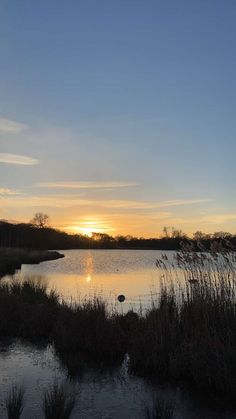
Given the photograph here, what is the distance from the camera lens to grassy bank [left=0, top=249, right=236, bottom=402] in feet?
27.4

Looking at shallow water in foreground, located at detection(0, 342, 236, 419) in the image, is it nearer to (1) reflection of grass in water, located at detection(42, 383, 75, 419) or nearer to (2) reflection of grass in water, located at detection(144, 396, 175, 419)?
(1) reflection of grass in water, located at detection(42, 383, 75, 419)

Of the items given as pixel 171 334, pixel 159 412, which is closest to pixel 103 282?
pixel 171 334

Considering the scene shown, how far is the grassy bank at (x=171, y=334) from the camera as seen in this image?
834 cm

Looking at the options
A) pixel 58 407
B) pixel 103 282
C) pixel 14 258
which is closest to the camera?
pixel 58 407

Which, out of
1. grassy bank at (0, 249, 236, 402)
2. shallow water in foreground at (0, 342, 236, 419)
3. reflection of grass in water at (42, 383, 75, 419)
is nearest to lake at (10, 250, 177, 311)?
grassy bank at (0, 249, 236, 402)

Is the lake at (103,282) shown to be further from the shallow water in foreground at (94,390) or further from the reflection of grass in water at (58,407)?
the reflection of grass in water at (58,407)

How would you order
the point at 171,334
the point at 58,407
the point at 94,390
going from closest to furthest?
the point at 58,407
the point at 94,390
the point at 171,334

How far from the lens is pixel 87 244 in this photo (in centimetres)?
15800

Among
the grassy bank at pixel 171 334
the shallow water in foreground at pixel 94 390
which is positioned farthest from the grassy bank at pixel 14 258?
the shallow water in foreground at pixel 94 390

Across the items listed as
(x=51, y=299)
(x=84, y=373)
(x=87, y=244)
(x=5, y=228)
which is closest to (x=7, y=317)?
(x=51, y=299)

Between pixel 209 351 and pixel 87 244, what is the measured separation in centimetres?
15033

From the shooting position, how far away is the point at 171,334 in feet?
31.4

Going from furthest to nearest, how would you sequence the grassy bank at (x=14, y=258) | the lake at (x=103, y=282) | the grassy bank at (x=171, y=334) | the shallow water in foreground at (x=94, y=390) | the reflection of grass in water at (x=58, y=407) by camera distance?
the grassy bank at (x=14, y=258) → the lake at (x=103, y=282) → the grassy bank at (x=171, y=334) → the shallow water in foreground at (x=94, y=390) → the reflection of grass in water at (x=58, y=407)

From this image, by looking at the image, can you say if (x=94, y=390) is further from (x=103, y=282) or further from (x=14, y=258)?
(x=14, y=258)
